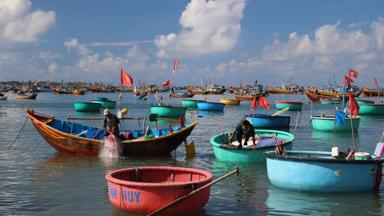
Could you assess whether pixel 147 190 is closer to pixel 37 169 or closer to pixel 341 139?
pixel 37 169

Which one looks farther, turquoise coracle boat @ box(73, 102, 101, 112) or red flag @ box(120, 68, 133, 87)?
turquoise coracle boat @ box(73, 102, 101, 112)

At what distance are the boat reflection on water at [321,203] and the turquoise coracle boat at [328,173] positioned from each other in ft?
0.67

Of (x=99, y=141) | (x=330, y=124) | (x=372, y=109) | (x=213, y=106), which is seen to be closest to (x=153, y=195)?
(x=99, y=141)

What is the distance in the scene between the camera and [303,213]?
1142cm

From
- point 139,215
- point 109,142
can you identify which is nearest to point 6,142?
point 109,142

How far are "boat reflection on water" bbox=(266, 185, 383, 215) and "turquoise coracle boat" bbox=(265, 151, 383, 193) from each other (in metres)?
0.20

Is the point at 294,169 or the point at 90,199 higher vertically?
the point at 294,169

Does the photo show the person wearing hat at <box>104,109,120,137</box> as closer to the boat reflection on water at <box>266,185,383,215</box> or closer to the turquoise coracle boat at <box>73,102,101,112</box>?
the boat reflection on water at <box>266,185,383,215</box>

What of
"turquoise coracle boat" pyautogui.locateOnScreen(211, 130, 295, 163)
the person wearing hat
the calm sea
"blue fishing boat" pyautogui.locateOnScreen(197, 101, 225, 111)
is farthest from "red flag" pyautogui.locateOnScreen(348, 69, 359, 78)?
"blue fishing boat" pyautogui.locateOnScreen(197, 101, 225, 111)

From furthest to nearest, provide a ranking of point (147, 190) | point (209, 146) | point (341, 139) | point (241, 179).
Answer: point (341, 139) → point (209, 146) → point (241, 179) → point (147, 190)

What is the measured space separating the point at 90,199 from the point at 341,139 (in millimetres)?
21000

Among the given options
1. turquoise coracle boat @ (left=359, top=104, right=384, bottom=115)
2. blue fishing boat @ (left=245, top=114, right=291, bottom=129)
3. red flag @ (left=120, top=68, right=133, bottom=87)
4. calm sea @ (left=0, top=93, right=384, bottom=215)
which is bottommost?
calm sea @ (left=0, top=93, right=384, bottom=215)

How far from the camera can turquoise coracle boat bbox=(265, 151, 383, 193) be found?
12766mm

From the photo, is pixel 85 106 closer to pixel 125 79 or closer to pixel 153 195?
pixel 125 79
